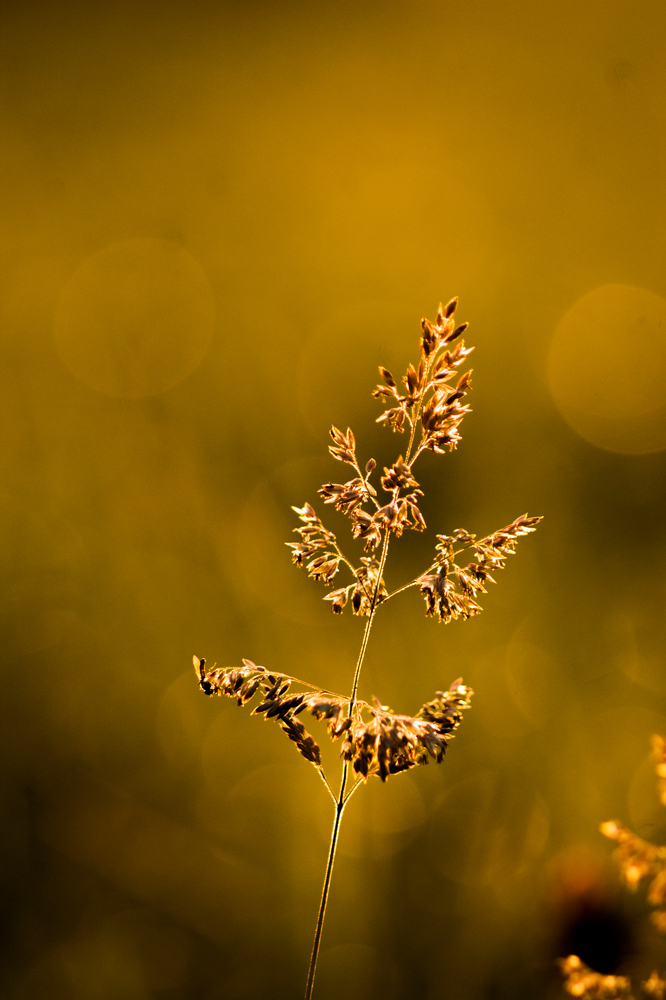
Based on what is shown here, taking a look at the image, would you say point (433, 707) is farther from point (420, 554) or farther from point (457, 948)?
point (457, 948)

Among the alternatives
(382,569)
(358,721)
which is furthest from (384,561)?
(358,721)

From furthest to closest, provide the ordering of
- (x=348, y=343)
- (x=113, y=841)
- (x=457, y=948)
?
(x=348, y=343) → (x=113, y=841) → (x=457, y=948)

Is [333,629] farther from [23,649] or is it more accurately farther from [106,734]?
[23,649]

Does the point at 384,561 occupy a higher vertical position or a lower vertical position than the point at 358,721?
higher

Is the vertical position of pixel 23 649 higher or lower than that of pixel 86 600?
lower

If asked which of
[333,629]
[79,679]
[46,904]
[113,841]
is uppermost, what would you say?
[333,629]

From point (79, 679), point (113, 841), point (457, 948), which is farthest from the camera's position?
point (79, 679)

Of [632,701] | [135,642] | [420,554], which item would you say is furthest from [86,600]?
[632,701]

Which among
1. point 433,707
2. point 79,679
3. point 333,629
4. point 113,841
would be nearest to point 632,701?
point 333,629

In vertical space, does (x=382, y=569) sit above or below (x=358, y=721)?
above

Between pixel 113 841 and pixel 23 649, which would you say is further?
pixel 23 649

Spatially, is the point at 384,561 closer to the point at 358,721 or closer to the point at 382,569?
the point at 382,569
